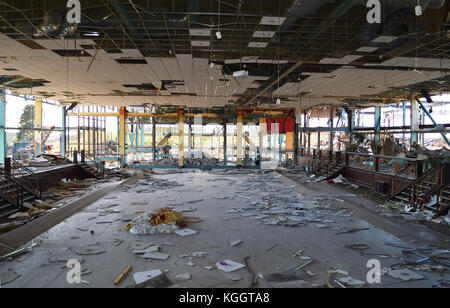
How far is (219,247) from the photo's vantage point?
6133 millimetres

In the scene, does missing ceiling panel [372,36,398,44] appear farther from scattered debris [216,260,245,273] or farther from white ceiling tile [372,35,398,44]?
scattered debris [216,260,245,273]

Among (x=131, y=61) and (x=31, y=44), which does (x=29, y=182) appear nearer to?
(x=31, y=44)

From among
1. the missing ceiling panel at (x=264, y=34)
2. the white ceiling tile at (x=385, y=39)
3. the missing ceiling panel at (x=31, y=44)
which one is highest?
the missing ceiling panel at (x=264, y=34)

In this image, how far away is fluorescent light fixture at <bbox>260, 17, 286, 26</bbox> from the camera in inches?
297

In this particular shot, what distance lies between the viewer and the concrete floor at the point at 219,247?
471 centimetres

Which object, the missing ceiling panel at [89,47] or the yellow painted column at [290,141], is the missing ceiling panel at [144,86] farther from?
the yellow painted column at [290,141]

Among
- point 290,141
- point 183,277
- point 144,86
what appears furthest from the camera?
point 290,141

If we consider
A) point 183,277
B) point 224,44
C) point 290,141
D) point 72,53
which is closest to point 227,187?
point 224,44

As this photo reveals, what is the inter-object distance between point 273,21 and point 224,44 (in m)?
2.29

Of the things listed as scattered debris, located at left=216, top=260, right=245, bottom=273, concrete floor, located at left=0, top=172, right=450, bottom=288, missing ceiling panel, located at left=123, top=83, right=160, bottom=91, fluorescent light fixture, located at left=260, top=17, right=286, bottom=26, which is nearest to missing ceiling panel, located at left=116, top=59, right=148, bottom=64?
missing ceiling panel, located at left=123, top=83, right=160, bottom=91

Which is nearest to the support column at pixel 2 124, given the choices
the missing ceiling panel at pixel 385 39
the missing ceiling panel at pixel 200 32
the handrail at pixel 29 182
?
the handrail at pixel 29 182

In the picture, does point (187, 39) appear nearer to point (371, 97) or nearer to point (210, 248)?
point (210, 248)

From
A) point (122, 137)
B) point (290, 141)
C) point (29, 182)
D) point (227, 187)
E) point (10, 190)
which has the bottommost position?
point (227, 187)

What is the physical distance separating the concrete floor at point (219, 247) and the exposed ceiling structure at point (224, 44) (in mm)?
4722
